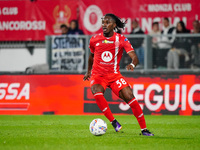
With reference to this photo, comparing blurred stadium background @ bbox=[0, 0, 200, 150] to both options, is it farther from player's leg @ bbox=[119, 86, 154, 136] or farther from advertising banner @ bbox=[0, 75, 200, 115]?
player's leg @ bbox=[119, 86, 154, 136]

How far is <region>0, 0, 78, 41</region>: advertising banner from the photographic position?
18.3 m

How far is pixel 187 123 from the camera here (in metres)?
11.9

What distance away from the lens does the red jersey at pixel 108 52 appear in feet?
31.0

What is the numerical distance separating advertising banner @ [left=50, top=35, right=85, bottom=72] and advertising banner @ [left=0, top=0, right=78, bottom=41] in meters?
3.11

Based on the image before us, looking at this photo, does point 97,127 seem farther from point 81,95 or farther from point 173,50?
point 81,95

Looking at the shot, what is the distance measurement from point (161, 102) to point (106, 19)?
5.90 m

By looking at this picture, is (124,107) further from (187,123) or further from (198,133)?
Answer: (198,133)

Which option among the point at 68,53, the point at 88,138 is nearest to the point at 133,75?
the point at 68,53

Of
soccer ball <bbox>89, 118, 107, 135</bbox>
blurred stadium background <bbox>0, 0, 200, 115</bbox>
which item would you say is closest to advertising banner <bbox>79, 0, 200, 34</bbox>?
blurred stadium background <bbox>0, 0, 200, 115</bbox>

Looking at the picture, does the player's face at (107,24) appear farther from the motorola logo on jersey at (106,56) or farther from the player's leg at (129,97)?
the player's leg at (129,97)

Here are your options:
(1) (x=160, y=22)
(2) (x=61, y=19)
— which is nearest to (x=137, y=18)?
(1) (x=160, y=22)

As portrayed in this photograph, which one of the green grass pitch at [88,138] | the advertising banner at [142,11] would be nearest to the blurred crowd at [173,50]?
the advertising banner at [142,11]

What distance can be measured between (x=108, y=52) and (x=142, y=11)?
8.23 meters

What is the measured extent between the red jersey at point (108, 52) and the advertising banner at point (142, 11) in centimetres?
775
